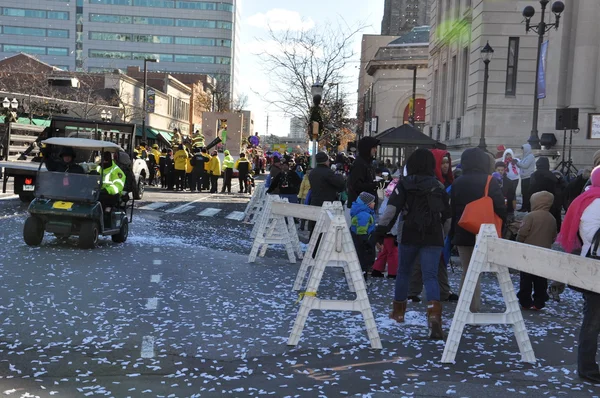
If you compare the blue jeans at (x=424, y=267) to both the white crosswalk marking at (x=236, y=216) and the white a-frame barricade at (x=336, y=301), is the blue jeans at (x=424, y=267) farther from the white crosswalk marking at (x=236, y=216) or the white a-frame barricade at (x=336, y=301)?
the white crosswalk marking at (x=236, y=216)

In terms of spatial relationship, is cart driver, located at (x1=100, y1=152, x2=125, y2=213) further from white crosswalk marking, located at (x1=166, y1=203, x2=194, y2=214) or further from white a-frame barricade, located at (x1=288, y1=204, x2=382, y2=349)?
white crosswalk marking, located at (x1=166, y1=203, x2=194, y2=214)

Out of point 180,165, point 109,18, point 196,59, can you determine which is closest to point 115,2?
point 109,18

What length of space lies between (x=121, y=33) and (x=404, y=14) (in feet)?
270

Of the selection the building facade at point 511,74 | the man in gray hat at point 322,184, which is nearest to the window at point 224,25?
the building facade at point 511,74

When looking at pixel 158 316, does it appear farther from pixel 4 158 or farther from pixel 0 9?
pixel 0 9

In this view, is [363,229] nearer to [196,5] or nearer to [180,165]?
[180,165]

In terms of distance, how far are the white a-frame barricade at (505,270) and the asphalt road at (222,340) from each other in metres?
0.21

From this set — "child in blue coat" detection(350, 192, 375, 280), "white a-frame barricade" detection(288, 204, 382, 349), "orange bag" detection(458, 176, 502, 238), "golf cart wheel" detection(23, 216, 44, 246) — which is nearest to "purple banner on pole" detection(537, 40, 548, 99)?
"child in blue coat" detection(350, 192, 375, 280)

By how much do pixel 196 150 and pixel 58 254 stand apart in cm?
2117

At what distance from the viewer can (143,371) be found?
557 centimetres

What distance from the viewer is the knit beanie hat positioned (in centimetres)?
953

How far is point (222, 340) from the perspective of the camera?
6598 millimetres

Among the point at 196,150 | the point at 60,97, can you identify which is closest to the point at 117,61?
the point at 60,97

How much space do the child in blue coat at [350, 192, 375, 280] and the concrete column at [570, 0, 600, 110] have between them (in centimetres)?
2111
